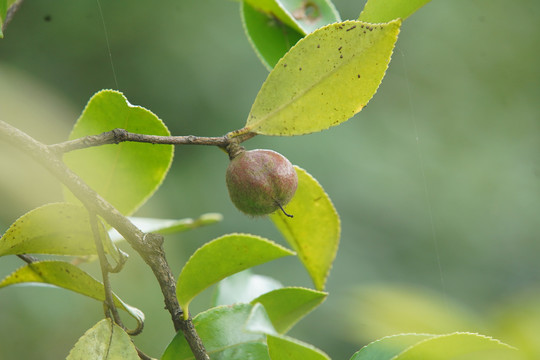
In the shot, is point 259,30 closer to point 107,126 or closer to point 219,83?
point 107,126

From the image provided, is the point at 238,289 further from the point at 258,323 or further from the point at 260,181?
the point at 258,323

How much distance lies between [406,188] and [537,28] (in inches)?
72.8

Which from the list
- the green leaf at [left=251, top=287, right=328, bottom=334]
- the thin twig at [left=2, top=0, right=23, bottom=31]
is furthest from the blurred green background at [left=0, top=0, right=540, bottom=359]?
the green leaf at [left=251, top=287, right=328, bottom=334]

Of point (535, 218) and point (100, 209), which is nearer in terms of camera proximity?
point (100, 209)

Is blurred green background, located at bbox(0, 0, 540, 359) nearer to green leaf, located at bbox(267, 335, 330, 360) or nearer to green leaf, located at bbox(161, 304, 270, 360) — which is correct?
green leaf, located at bbox(161, 304, 270, 360)

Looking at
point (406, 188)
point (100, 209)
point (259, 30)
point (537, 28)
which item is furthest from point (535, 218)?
point (100, 209)

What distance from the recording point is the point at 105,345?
0.71 meters

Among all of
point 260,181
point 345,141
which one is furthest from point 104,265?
point 345,141

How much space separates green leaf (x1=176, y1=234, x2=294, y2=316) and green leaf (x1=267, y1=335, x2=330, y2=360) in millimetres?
160

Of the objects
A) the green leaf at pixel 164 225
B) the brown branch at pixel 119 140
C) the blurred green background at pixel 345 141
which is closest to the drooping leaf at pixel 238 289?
the green leaf at pixel 164 225

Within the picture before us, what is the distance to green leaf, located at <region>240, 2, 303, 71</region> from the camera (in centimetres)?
95

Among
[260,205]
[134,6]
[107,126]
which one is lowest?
[260,205]

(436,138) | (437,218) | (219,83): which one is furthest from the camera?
(436,138)

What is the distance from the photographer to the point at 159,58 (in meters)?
3.45
